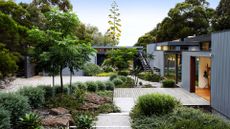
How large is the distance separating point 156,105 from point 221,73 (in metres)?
3.54

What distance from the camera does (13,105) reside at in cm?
882

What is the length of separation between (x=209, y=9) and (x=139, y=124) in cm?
3502

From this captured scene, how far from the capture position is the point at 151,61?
3459cm

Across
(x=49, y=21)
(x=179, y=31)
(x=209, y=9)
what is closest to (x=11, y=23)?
(x=49, y=21)

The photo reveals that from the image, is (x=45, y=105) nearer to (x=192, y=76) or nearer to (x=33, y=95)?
(x=33, y=95)

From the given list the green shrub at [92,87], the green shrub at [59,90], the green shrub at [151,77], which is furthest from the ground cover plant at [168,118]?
the green shrub at [151,77]

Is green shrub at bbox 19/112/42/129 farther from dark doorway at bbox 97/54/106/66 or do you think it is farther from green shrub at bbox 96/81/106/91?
dark doorway at bbox 97/54/106/66

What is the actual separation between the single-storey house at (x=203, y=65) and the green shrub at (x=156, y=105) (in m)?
2.46

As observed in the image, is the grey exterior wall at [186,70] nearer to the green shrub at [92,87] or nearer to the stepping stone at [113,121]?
the green shrub at [92,87]

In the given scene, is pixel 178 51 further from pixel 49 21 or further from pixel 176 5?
pixel 176 5

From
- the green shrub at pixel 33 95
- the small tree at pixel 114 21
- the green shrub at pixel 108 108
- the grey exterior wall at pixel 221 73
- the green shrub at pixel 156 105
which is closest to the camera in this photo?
the green shrub at pixel 156 105

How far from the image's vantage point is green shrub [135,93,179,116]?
1066 cm

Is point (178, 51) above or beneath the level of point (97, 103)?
above

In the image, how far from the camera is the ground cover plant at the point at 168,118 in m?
8.55
